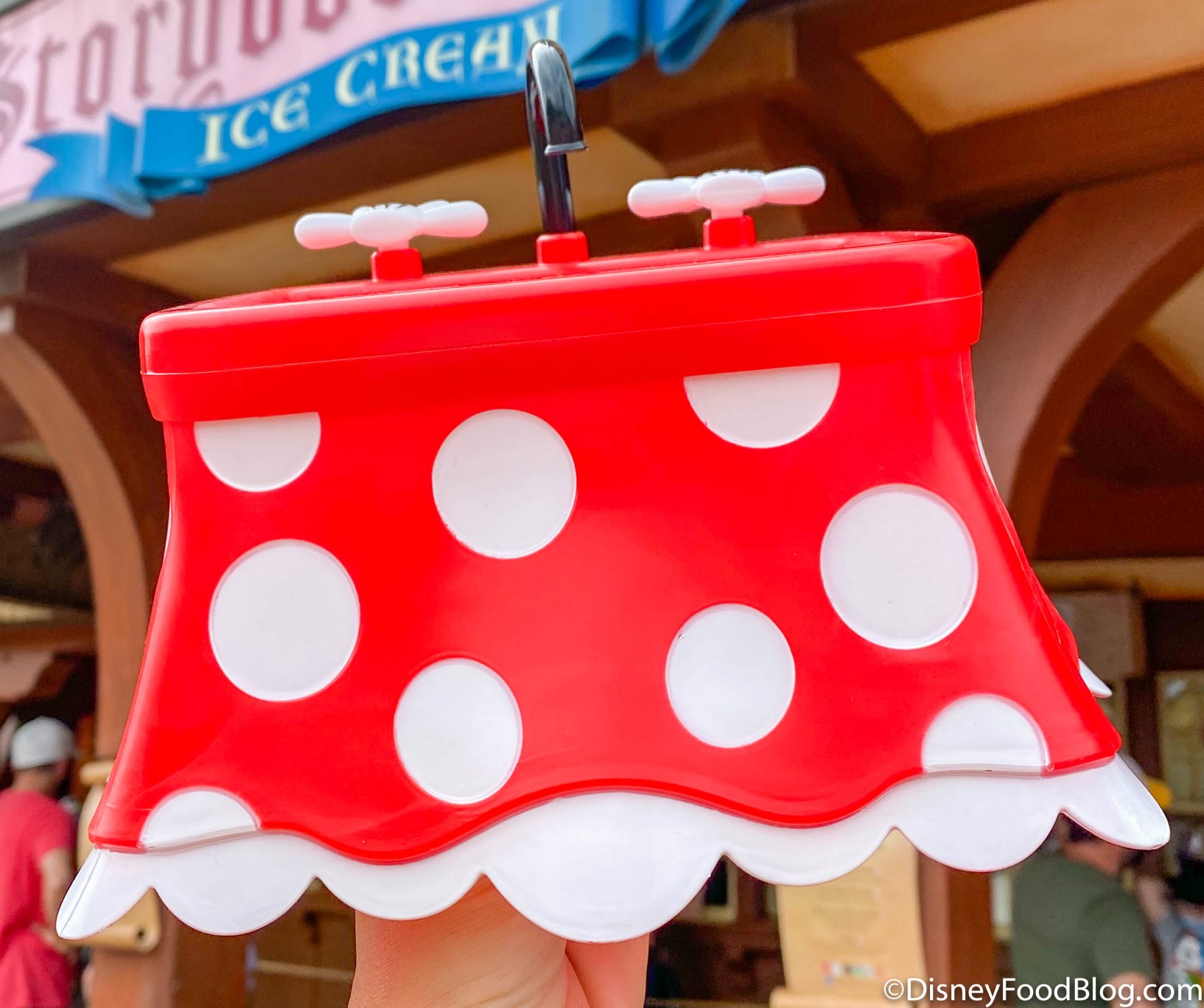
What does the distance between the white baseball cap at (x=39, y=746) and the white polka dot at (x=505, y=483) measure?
2323 mm

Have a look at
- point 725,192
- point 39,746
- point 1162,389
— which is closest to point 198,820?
point 725,192

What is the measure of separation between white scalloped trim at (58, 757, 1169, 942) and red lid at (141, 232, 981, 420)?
0.23m

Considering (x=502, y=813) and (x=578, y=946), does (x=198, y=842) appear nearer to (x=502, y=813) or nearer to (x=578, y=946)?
(x=502, y=813)

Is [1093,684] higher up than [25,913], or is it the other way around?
[1093,684]

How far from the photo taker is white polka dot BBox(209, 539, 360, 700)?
1.71 feet

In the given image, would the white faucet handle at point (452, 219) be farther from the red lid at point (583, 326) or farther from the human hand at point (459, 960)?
the human hand at point (459, 960)

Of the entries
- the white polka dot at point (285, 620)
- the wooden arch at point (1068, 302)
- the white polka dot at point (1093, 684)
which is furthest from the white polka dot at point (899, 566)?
the wooden arch at point (1068, 302)

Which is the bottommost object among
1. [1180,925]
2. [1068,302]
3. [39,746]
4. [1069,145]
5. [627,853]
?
[1180,925]

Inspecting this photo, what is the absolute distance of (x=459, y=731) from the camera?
20.0 inches

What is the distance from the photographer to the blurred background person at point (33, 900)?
2051mm

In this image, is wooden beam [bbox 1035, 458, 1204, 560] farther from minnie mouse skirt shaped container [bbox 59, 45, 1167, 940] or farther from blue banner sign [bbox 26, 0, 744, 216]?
minnie mouse skirt shaped container [bbox 59, 45, 1167, 940]

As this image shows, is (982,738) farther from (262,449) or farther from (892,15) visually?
(892,15)
